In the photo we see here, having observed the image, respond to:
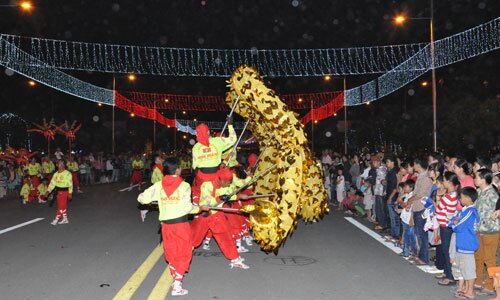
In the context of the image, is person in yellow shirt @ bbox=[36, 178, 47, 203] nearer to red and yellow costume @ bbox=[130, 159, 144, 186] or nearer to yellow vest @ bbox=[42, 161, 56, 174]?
yellow vest @ bbox=[42, 161, 56, 174]

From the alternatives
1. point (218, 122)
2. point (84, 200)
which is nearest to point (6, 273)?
point (84, 200)

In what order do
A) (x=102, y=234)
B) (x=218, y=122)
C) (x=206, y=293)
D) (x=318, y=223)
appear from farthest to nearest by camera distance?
1. (x=218, y=122)
2. (x=318, y=223)
3. (x=102, y=234)
4. (x=206, y=293)

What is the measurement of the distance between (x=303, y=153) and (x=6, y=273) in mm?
4551

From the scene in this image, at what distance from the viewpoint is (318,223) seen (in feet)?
40.8

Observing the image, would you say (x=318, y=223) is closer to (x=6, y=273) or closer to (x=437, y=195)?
(x=437, y=195)

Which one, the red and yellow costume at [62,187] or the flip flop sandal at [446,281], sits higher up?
the red and yellow costume at [62,187]

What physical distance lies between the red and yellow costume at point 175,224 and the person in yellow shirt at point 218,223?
1.13 meters

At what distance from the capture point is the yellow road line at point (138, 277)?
6406 mm

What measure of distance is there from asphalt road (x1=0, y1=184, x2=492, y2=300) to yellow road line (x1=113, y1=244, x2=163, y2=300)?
75mm

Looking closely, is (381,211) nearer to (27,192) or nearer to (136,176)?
(27,192)

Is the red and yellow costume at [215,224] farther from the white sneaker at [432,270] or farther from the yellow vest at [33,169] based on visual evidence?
the yellow vest at [33,169]

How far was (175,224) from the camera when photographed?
6.57m

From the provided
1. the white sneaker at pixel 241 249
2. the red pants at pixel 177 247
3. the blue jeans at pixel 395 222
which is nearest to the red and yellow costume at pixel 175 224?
the red pants at pixel 177 247

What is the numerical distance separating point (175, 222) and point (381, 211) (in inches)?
241
